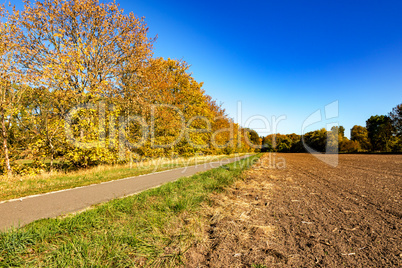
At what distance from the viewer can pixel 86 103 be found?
11.9 meters

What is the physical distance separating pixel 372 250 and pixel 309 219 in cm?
124

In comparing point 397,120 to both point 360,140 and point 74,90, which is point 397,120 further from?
point 74,90

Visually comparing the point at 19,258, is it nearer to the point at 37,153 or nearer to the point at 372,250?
the point at 372,250

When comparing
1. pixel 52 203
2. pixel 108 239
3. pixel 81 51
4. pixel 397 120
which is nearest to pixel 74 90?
pixel 81 51

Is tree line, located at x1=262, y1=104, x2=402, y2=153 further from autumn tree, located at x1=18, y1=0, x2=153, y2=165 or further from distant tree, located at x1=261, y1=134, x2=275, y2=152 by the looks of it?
autumn tree, located at x1=18, y1=0, x2=153, y2=165

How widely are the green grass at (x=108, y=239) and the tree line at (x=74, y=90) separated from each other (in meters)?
8.19

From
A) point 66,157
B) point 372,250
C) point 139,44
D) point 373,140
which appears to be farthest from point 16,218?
point 373,140

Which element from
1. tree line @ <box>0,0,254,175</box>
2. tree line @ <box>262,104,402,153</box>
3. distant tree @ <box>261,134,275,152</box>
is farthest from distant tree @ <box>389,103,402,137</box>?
tree line @ <box>0,0,254,175</box>

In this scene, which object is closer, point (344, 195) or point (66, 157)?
point (344, 195)

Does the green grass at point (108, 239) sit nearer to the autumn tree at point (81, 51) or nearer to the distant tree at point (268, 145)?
the autumn tree at point (81, 51)

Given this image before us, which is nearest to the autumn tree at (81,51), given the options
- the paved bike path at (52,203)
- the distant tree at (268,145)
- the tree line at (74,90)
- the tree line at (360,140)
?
the tree line at (74,90)

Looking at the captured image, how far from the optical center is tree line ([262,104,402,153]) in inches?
1805

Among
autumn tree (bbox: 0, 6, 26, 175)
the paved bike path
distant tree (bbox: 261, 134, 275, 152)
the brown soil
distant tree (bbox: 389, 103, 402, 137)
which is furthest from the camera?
distant tree (bbox: 261, 134, 275, 152)

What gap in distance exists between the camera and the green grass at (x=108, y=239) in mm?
2547
